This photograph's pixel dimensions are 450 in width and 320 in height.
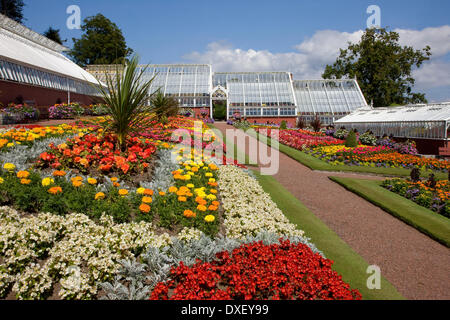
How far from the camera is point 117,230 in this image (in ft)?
12.5

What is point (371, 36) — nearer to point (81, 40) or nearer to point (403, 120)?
point (403, 120)

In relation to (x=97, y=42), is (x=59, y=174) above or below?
below

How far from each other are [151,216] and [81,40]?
50.7 metres

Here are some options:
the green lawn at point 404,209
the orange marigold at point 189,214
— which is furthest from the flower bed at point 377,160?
the orange marigold at point 189,214

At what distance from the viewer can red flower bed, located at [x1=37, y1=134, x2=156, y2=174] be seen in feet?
18.3

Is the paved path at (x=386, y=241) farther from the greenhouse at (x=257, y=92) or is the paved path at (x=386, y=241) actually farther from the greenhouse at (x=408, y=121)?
the greenhouse at (x=257, y=92)

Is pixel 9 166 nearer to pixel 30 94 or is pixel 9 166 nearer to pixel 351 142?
pixel 351 142

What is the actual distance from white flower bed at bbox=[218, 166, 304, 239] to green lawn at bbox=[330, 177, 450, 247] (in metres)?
3.18

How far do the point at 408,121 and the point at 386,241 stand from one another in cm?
1775

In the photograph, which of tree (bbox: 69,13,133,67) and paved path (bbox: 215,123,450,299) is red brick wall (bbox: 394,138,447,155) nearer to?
paved path (bbox: 215,123,450,299)

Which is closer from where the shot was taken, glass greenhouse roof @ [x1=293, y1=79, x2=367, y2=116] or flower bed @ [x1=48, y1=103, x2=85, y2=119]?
flower bed @ [x1=48, y1=103, x2=85, y2=119]

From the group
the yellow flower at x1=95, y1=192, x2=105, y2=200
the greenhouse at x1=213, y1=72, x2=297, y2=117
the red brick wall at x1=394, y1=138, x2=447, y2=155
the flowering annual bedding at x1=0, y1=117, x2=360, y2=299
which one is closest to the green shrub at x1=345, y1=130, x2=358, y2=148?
the red brick wall at x1=394, y1=138, x2=447, y2=155

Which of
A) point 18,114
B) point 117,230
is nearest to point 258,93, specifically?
point 18,114

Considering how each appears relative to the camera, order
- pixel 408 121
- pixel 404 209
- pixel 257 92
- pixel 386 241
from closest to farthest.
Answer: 1. pixel 386 241
2. pixel 404 209
3. pixel 408 121
4. pixel 257 92
